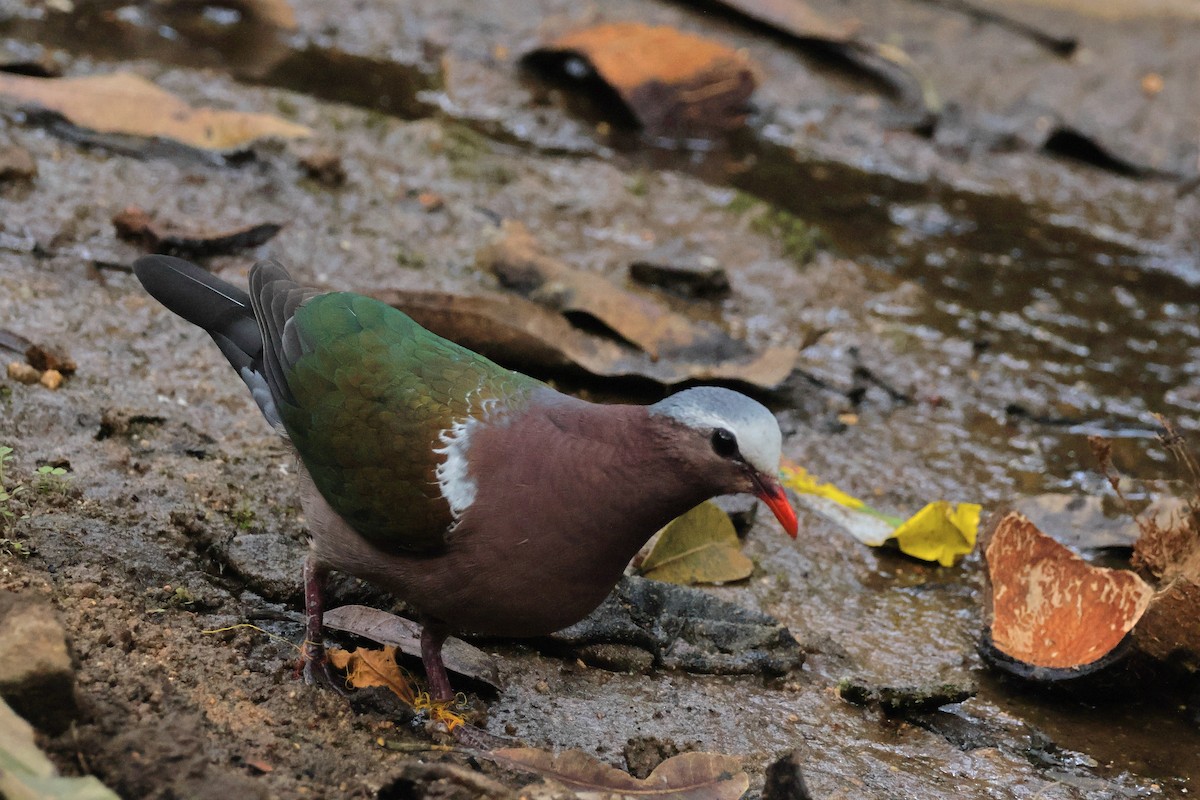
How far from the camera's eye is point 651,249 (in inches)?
253

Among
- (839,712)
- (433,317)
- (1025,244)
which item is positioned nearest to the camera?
(839,712)

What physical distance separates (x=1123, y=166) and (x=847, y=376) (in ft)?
13.2

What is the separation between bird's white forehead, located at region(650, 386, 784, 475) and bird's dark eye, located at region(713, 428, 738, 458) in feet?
0.04

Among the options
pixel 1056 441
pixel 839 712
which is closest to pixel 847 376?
pixel 1056 441

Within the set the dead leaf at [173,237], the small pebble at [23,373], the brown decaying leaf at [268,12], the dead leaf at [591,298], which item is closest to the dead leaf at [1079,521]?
the dead leaf at [591,298]

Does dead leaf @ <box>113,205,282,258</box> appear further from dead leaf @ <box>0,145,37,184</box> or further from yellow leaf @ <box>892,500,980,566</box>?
yellow leaf @ <box>892,500,980,566</box>

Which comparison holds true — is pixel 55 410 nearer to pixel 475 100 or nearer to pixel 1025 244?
pixel 475 100

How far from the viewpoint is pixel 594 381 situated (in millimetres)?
4980

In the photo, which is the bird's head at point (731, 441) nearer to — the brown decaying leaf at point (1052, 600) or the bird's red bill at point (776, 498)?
the bird's red bill at point (776, 498)

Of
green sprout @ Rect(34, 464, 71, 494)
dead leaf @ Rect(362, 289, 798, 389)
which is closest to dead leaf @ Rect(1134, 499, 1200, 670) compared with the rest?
dead leaf @ Rect(362, 289, 798, 389)

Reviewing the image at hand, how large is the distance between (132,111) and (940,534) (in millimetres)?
4220

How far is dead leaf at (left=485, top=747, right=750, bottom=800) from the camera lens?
2.82 meters

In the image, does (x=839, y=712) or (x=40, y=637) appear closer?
(x=40, y=637)

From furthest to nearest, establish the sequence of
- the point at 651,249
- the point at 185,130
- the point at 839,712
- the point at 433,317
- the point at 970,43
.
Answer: the point at 970,43
the point at 651,249
the point at 185,130
the point at 433,317
the point at 839,712
